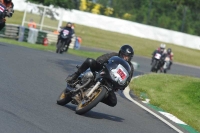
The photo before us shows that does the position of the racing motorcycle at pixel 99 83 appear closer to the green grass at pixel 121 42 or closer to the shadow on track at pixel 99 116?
the shadow on track at pixel 99 116

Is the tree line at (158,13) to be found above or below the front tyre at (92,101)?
below

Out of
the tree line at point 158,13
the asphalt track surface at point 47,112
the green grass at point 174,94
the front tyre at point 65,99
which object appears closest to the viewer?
the asphalt track surface at point 47,112

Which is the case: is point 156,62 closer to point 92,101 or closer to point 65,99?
point 65,99

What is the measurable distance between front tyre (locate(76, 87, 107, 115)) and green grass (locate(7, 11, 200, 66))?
34909 mm

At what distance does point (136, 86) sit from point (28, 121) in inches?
336

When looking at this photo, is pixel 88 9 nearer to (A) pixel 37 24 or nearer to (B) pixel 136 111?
(A) pixel 37 24

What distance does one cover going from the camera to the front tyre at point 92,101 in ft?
32.1

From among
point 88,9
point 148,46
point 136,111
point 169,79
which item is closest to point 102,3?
point 88,9

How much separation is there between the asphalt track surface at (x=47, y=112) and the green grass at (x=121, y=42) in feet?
102

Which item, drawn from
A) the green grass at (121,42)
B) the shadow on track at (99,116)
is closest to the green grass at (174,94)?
the shadow on track at (99,116)

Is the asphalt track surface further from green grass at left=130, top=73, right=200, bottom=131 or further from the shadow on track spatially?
green grass at left=130, top=73, right=200, bottom=131

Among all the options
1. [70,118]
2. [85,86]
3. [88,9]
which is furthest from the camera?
[88,9]

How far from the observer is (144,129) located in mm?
10156

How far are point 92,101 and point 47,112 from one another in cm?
72
